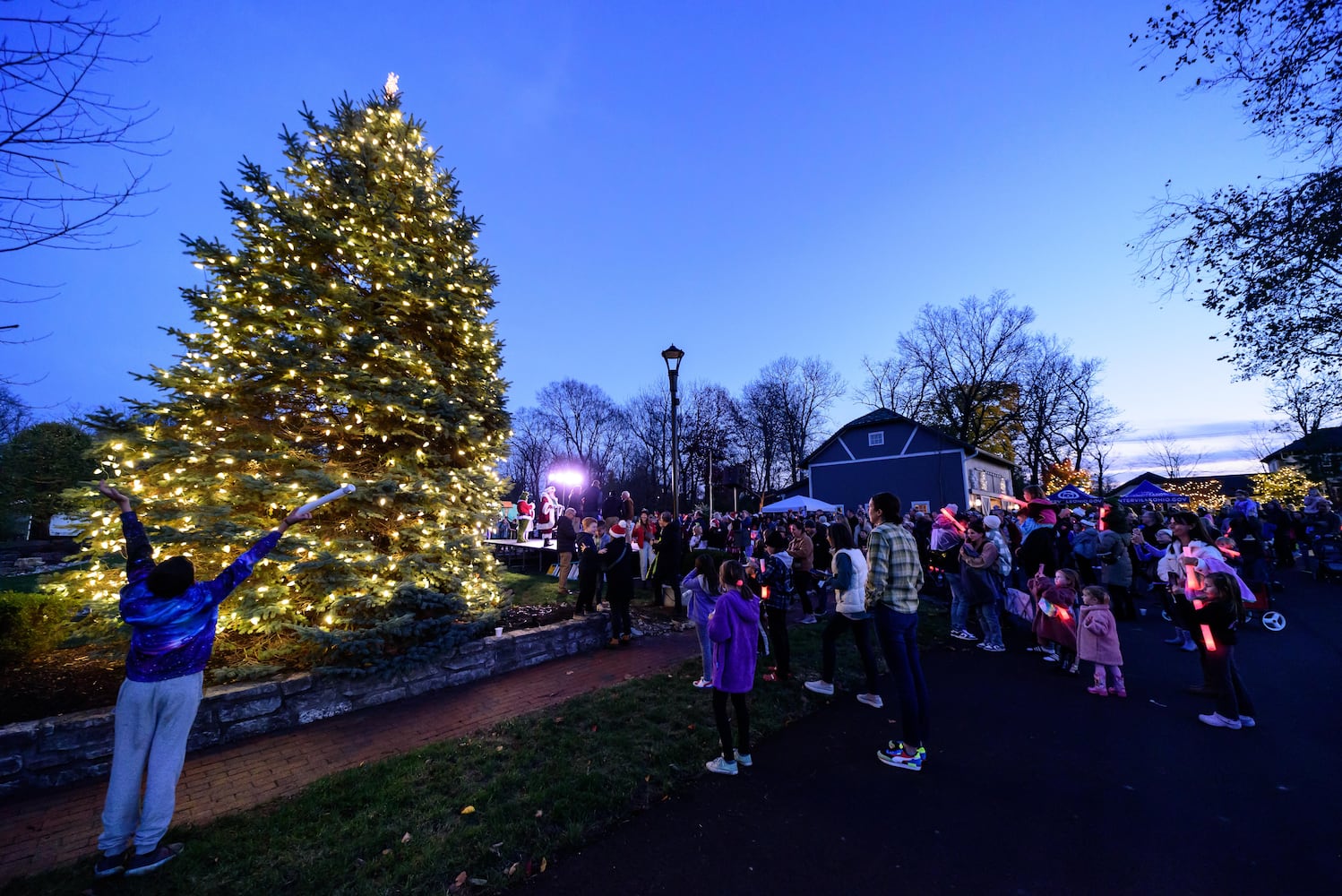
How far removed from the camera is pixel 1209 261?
26.9ft

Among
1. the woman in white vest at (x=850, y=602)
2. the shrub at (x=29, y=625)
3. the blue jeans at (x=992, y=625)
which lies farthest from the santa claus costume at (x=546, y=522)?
the blue jeans at (x=992, y=625)

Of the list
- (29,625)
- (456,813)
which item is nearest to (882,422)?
(456,813)

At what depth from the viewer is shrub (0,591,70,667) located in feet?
20.5

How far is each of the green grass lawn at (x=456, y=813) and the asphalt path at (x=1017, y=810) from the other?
0.82 ft

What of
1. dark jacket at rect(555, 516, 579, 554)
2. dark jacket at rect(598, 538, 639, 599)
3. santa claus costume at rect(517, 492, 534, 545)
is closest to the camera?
dark jacket at rect(598, 538, 639, 599)

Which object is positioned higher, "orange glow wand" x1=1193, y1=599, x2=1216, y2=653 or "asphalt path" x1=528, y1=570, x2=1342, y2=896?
"orange glow wand" x1=1193, y1=599, x2=1216, y2=653

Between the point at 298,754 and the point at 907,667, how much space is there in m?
5.69

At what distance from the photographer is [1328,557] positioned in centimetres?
1352

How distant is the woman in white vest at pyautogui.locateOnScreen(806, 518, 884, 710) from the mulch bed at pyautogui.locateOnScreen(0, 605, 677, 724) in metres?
7.51

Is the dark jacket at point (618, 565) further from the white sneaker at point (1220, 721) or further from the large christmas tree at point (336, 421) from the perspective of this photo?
the white sneaker at point (1220, 721)

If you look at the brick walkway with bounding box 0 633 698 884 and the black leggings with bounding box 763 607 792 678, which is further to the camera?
the black leggings with bounding box 763 607 792 678

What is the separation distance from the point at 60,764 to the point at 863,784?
22.2ft

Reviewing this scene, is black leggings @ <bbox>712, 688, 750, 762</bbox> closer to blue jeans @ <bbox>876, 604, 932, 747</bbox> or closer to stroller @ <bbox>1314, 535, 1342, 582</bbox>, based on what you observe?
blue jeans @ <bbox>876, 604, 932, 747</bbox>

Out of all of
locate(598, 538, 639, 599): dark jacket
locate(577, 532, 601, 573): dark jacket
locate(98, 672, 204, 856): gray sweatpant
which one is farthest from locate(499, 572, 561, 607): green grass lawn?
locate(98, 672, 204, 856): gray sweatpant
